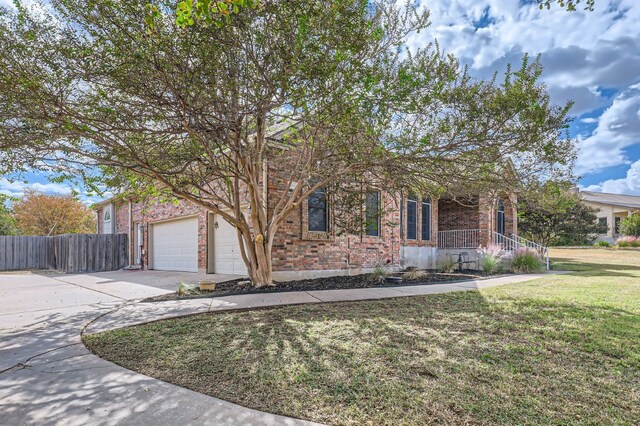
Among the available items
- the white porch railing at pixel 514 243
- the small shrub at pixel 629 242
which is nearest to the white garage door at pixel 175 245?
the white porch railing at pixel 514 243

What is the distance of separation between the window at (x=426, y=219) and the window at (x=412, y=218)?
26.0 inches

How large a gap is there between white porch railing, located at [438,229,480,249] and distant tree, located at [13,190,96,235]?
23983mm

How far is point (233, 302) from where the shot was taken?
21.8ft

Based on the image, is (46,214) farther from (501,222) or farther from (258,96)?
(501,222)

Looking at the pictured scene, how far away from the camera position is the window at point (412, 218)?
15.8 meters

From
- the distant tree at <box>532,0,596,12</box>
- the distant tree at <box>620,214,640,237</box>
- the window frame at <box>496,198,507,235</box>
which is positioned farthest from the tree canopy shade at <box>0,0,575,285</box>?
the distant tree at <box>620,214,640,237</box>

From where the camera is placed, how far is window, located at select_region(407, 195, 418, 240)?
15766 millimetres

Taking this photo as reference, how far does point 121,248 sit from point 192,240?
597cm

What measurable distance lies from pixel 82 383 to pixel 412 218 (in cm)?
1423

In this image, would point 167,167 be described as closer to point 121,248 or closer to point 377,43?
point 377,43

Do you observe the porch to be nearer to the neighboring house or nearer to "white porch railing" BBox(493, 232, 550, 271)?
"white porch railing" BBox(493, 232, 550, 271)

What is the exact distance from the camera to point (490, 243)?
15.7 m

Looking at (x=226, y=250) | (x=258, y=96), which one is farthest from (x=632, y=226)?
(x=258, y=96)

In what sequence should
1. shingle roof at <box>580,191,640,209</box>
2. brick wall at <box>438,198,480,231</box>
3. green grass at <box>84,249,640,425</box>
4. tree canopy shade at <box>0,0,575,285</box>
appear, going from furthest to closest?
shingle roof at <box>580,191,640,209</box>, brick wall at <box>438,198,480,231</box>, tree canopy shade at <box>0,0,575,285</box>, green grass at <box>84,249,640,425</box>
